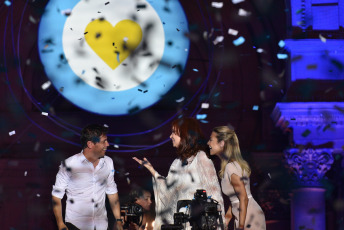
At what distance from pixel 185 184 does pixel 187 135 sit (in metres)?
0.38

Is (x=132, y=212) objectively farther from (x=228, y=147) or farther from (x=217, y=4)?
(x=217, y=4)

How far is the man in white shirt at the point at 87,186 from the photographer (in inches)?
197

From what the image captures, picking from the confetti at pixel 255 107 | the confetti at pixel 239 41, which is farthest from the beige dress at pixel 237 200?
the confetti at pixel 239 41

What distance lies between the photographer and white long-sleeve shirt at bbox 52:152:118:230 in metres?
5.02

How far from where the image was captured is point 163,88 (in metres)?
8.88

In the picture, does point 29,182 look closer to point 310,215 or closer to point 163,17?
point 163,17

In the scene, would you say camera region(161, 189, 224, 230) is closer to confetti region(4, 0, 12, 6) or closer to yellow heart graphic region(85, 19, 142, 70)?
yellow heart graphic region(85, 19, 142, 70)

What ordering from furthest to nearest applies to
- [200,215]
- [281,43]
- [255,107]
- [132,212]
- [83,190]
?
[255,107]
[281,43]
[83,190]
[132,212]
[200,215]

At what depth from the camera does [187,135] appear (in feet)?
15.9

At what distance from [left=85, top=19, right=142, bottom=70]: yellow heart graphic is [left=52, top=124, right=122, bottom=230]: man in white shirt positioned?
398 centimetres

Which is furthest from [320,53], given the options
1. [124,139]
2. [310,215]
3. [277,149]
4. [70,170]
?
[70,170]

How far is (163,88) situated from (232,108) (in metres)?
1.02

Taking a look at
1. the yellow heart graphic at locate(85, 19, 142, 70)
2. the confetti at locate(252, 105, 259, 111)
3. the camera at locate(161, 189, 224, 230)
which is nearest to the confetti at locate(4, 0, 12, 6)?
the yellow heart graphic at locate(85, 19, 142, 70)

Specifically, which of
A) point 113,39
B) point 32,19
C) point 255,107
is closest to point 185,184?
point 255,107
